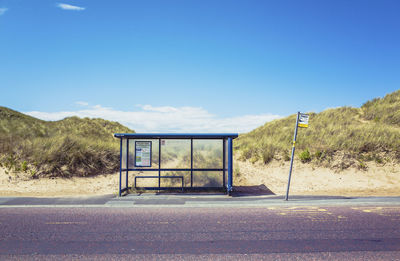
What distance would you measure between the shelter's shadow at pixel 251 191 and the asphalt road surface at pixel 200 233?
3.34 metres

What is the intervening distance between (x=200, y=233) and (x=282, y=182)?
959cm

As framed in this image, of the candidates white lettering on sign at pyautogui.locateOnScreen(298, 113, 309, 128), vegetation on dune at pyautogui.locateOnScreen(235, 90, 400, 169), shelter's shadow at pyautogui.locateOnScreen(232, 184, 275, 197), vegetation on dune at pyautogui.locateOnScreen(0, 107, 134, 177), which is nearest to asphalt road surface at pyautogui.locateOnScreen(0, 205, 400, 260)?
white lettering on sign at pyautogui.locateOnScreen(298, 113, 309, 128)

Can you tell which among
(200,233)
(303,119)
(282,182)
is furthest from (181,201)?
(282,182)

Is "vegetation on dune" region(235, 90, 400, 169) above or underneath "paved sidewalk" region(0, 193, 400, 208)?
above

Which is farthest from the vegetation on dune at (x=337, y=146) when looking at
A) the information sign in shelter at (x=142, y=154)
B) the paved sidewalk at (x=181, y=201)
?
the information sign in shelter at (x=142, y=154)

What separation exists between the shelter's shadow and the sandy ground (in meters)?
0.18

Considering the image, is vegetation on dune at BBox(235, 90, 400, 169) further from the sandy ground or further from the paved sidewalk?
the paved sidewalk

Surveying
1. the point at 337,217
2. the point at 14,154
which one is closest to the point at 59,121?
the point at 14,154

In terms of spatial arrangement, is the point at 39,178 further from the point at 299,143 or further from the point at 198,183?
the point at 299,143

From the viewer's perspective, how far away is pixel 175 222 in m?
6.88

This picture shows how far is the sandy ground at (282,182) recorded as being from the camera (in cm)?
1252

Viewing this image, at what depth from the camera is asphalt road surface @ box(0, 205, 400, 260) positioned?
4.80 m

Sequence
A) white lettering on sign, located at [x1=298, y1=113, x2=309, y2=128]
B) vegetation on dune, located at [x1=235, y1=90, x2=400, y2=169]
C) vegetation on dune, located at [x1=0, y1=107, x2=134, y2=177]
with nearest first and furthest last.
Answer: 1. white lettering on sign, located at [x1=298, y1=113, x2=309, y2=128]
2. vegetation on dune, located at [x1=0, y1=107, x2=134, y2=177]
3. vegetation on dune, located at [x1=235, y1=90, x2=400, y2=169]

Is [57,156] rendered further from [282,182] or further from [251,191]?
[282,182]
